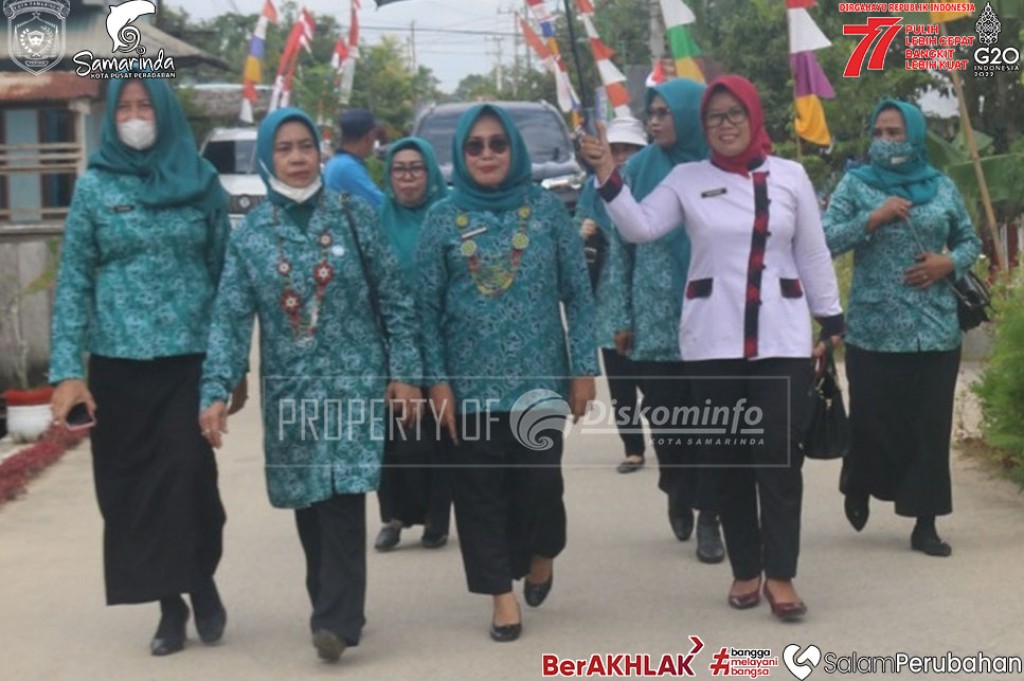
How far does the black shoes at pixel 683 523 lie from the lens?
7.87 m

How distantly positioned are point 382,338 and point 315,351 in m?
0.27

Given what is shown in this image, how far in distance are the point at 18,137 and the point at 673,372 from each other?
45.7ft

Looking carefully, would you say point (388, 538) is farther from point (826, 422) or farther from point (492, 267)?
point (826, 422)

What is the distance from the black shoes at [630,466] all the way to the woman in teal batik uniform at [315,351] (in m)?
4.08

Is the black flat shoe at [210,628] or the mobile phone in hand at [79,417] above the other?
the mobile phone in hand at [79,417]

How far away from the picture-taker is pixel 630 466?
10.0 metres

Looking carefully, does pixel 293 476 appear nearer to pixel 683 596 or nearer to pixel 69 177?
pixel 683 596

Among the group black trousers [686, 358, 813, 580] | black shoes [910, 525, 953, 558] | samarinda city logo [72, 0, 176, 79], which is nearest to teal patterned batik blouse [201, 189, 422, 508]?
black trousers [686, 358, 813, 580]

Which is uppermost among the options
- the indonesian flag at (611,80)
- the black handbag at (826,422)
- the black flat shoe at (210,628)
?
the indonesian flag at (611,80)

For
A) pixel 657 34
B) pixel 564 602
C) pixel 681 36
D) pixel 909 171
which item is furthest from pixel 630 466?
pixel 657 34

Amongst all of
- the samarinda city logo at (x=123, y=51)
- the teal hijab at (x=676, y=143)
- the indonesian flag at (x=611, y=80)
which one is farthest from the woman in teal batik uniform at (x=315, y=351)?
the samarinda city logo at (x=123, y=51)

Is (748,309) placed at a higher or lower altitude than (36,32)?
lower

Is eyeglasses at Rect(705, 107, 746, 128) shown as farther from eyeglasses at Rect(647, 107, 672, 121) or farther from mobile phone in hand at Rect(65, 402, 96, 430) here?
mobile phone in hand at Rect(65, 402, 96, 430)

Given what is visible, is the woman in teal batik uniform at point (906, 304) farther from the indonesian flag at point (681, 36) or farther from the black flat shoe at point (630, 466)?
the indonesian flag at point (681, 36)
